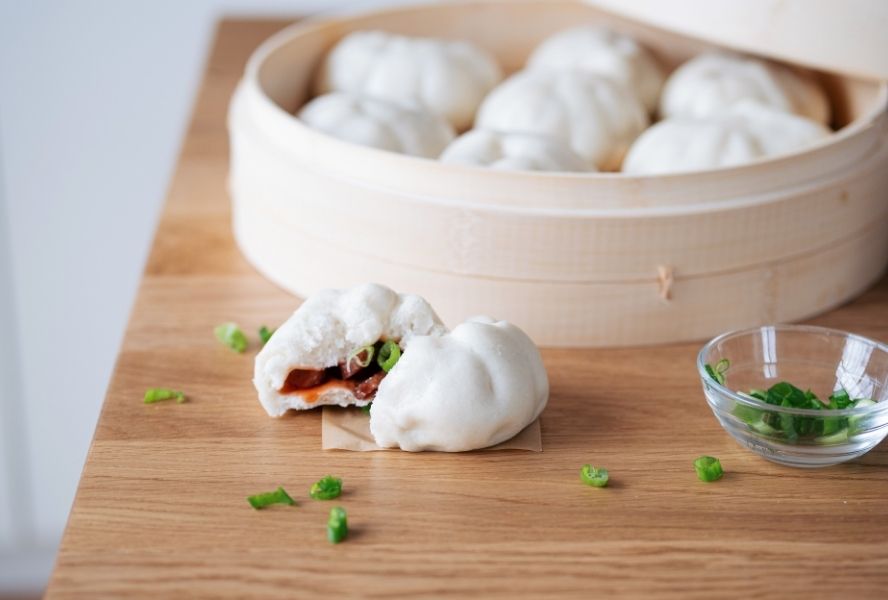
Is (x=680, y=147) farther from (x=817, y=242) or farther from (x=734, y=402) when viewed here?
(x=734, y=402)

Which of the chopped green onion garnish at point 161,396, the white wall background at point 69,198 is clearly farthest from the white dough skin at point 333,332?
the white wall background at point 69,198

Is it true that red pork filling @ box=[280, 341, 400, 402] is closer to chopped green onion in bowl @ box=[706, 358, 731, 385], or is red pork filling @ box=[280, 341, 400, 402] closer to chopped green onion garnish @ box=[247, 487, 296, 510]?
chopped green onion garnish @ box=[247, 487, 296, 510]

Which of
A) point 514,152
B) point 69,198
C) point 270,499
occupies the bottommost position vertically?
point 69,198

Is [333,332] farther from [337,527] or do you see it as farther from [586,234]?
[586,234]

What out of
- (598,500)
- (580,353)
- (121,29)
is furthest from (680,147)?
(121,29)

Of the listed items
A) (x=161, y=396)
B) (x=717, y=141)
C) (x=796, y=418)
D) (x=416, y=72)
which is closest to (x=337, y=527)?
(x=161, y=396)
